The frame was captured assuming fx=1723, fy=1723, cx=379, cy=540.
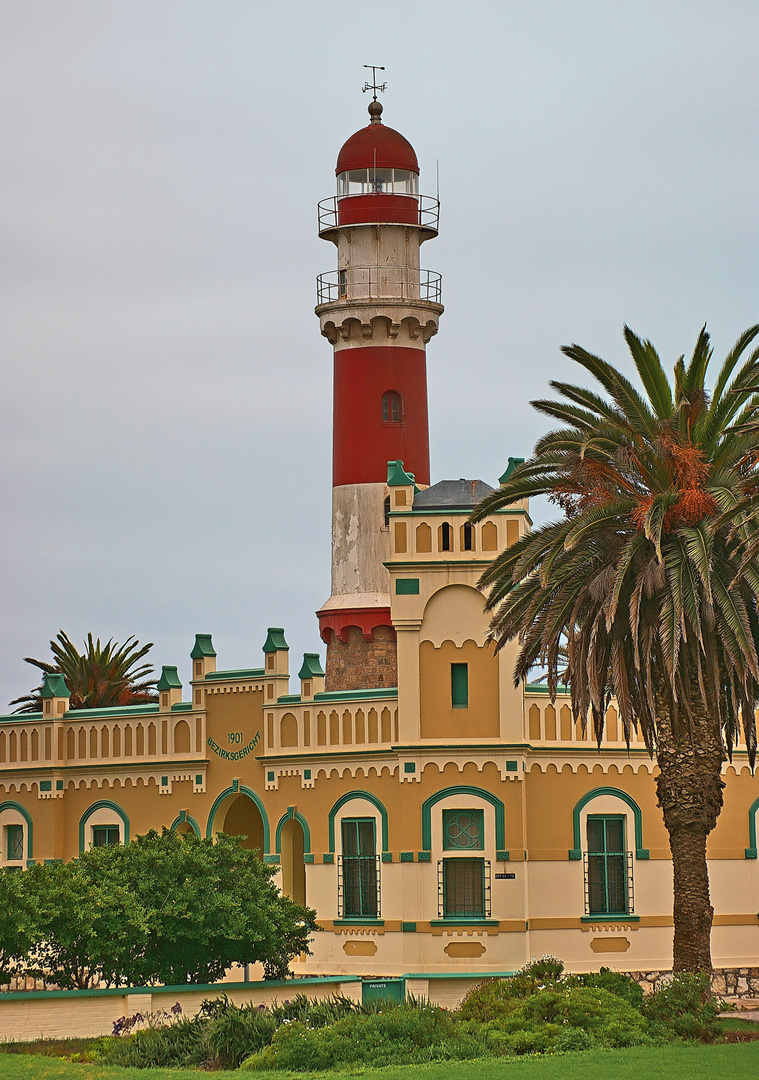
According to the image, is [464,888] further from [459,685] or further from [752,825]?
[752,825]

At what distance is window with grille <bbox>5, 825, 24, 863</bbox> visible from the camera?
147ft

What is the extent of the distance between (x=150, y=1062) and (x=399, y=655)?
44.2 ft

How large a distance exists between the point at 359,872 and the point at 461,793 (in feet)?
10.0

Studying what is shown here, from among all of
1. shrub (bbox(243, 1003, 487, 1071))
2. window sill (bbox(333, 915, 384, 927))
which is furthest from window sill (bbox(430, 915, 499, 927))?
shrub (bbox(243, 1003, 487, 1071))

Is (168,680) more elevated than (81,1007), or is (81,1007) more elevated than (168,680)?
(168,680)

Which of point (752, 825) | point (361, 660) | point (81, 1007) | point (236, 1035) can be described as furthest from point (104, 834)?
point (236, 1035)

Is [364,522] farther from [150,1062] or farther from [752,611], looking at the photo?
[150,1062]

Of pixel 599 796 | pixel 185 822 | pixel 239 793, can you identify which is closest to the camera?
pixel 599 796

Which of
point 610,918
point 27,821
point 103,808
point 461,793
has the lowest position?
point 610,918

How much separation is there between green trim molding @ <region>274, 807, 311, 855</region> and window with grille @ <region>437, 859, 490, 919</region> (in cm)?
363

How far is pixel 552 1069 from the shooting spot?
23062 millimetres

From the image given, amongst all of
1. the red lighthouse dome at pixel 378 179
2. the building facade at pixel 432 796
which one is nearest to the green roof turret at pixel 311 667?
the building facade at pixel 432 796

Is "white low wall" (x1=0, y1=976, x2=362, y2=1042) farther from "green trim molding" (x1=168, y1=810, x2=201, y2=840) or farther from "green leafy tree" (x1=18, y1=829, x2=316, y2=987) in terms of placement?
"green trim molding" (x1=168, y1=810, x2=201, y2=840)

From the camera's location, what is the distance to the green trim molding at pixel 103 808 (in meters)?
43.3
